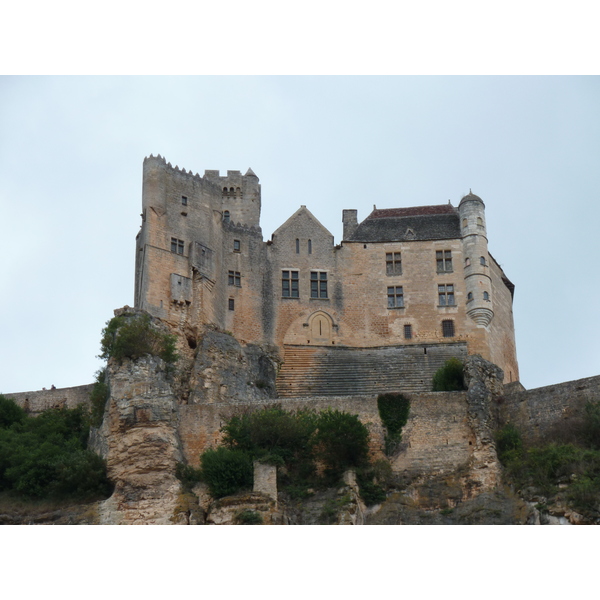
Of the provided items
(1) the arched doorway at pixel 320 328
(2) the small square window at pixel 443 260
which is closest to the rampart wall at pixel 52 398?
(1) the arched doorway at pixel 320 328

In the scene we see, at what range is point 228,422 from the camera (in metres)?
37.0

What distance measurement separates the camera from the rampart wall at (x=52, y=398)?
42.4 m

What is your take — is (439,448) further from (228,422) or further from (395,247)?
(395,247)

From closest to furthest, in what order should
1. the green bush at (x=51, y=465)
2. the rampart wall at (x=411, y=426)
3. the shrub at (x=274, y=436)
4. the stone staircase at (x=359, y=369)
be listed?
the shrub at (x=274, y=436)
the green bush at (x=51, y=465)
the rampart wall at (x=411, y=426)
the stone staircase at (x=359, y=369)

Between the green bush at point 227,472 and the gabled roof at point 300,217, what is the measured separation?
17.3 m

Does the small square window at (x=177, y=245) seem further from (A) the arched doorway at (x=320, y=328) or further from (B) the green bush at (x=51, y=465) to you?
(B) the green bush at (x=51, y=465)

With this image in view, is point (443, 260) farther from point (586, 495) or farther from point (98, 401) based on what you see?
point (586, 495)

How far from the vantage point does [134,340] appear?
130ft

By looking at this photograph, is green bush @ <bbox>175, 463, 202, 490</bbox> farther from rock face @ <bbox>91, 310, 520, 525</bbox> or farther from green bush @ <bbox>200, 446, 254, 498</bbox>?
green bush @ <bbox>200, 446, 254, 498</bbox>

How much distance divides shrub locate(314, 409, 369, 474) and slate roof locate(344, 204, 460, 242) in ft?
53.0

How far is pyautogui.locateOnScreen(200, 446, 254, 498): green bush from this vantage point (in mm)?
34156

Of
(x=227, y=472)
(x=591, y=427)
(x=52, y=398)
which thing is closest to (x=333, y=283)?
(x=52, y=398)

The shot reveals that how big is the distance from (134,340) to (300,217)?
13.5 m
